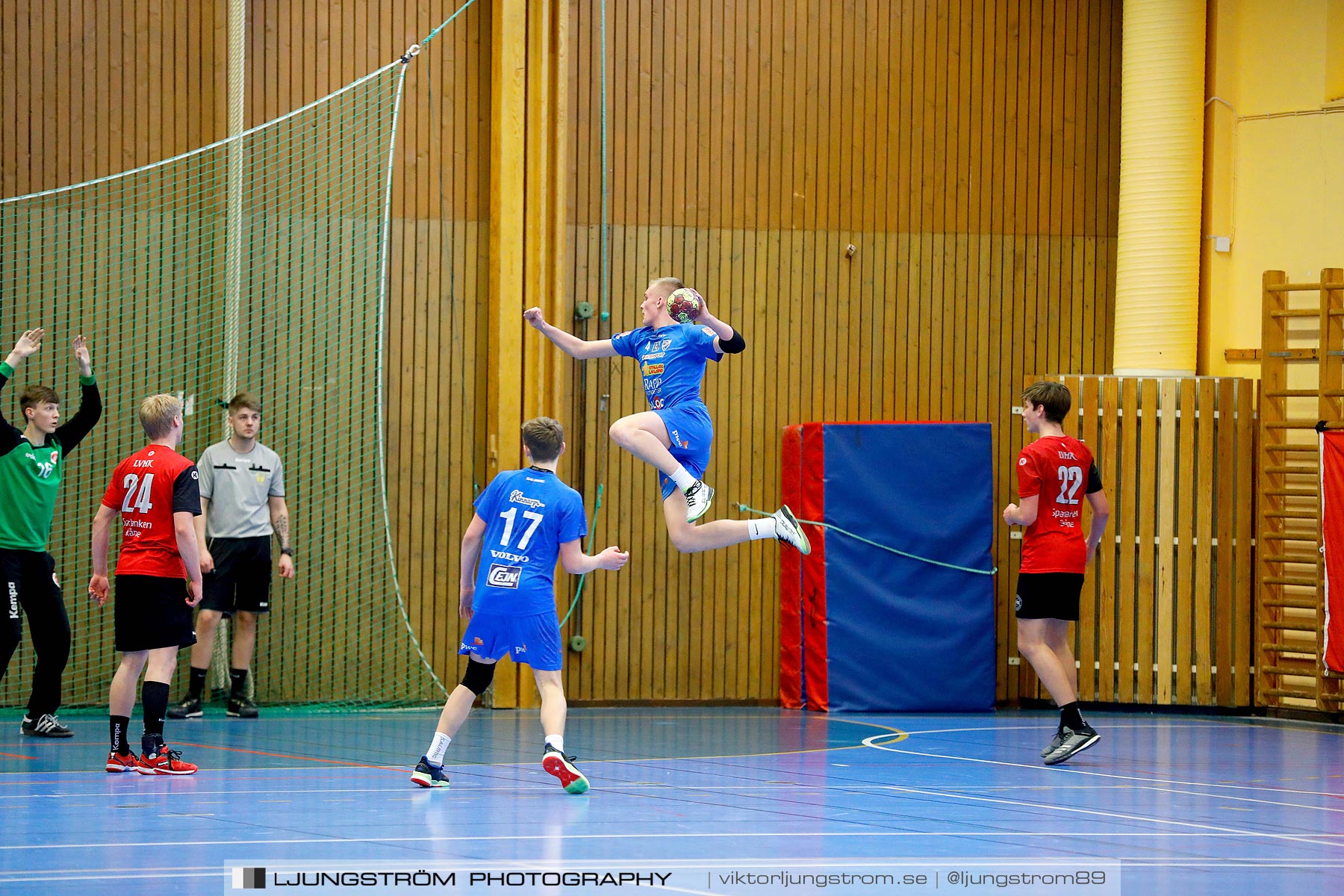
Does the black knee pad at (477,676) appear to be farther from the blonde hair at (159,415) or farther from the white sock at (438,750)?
the blonde hair at (159,415)

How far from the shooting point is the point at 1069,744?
782cm

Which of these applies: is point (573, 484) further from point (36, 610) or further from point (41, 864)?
point (41, 864)

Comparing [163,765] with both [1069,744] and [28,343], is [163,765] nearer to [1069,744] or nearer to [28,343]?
[28,343]

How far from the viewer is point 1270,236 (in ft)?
38.9

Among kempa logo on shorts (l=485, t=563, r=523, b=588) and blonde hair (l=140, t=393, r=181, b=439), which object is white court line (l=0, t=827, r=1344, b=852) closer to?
kempa logo on shorts (l=485, t=563, r=523, b=588)

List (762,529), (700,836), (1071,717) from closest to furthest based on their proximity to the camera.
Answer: (700,836)
(762,529)
(1071,717)

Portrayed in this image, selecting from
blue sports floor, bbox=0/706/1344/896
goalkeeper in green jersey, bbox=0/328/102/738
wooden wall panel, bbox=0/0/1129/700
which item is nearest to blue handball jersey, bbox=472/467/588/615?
blue sports floor, bbox=0/706/1344/896

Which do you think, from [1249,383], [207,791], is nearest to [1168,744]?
[1249,383]

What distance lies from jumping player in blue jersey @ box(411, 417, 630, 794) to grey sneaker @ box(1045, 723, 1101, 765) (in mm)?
2784

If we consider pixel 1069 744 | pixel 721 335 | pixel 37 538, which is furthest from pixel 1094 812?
pixel 37 538

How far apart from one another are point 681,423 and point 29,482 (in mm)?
3968

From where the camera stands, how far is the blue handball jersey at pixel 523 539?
6.52m

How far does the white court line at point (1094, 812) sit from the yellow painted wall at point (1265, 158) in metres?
6.72

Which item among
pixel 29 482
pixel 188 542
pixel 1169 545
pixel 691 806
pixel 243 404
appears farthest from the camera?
pixel 1169 545
